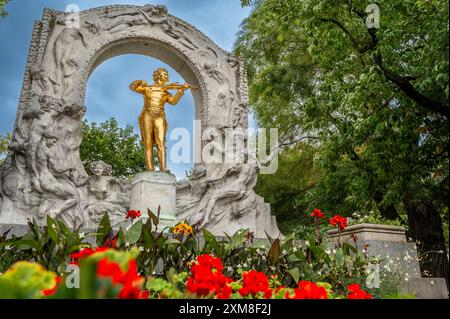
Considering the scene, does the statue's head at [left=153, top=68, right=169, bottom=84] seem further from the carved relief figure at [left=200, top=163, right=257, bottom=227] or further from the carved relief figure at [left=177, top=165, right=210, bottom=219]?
the carved relief figure at [left=200, top=163, right=257, bottom=227]

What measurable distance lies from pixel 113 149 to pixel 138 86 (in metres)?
14.9

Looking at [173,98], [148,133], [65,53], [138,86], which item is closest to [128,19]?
[65,53]

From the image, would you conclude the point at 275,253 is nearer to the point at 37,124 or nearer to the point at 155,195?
the point at 155,195

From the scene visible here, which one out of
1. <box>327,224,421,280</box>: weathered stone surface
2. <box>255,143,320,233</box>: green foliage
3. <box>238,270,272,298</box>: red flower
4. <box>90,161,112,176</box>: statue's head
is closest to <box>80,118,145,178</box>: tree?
<box>255,143,320,233</box>: green foliage

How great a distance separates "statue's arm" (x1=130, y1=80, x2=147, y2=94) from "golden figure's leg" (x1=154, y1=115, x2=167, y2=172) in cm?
95

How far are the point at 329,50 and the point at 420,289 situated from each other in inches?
239

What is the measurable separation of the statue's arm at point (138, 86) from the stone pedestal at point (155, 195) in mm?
2671

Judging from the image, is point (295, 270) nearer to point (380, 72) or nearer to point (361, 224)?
point (361, 224)

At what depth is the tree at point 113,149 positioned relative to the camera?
79.8 ft

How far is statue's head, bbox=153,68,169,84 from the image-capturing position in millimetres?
11844

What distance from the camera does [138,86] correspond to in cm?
1154

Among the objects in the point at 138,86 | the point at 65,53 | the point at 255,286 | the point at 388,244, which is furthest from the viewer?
the point at 65,53

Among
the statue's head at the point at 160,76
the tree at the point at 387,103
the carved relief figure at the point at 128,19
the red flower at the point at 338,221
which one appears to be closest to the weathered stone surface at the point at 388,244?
the tree at the point at 387,103

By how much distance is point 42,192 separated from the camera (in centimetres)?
984
